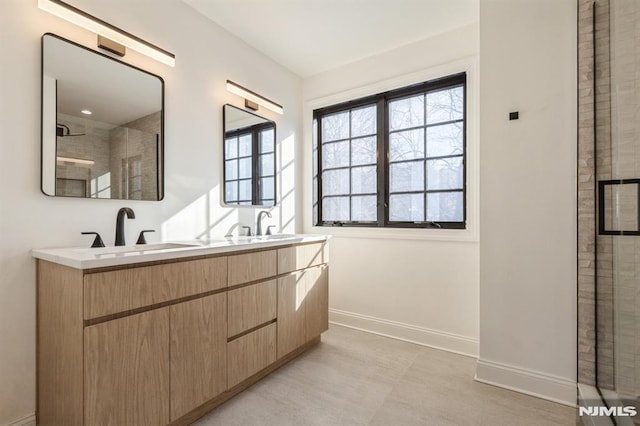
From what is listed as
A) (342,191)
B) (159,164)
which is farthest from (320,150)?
(159,164)

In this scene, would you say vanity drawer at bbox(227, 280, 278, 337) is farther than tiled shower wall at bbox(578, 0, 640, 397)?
Yes

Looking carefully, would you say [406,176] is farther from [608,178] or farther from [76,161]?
[76,161]

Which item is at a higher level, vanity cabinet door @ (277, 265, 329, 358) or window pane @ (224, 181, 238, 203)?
window pane @ (224, 181, 238, 203)

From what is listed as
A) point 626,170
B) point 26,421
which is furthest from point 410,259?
point 26,421

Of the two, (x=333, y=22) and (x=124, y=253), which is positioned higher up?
(x=333, y=22)

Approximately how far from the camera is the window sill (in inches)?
102

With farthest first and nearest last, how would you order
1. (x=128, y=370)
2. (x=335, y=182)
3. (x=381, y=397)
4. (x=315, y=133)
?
(x=315, y=133)
(x=335, y=182)
(x=381, y=397)
(x=128, y=370)

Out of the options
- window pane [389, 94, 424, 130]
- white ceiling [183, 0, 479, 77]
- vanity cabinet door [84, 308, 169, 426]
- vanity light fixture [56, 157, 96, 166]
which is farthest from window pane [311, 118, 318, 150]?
vanity cabinet door [84, 308, 169, 426]

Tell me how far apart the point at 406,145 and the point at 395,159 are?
165mm

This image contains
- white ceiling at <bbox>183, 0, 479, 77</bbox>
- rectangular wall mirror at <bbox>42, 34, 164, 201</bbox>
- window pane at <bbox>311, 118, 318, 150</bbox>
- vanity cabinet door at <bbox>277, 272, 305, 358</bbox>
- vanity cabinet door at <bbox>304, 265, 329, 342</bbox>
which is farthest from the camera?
window pane at <bbox>311, 118, 318, 150</bbox>

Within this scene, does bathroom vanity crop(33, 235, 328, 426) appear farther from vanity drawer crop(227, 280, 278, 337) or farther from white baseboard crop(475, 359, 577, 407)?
white baseboard crop(475, 359, 577, 407)

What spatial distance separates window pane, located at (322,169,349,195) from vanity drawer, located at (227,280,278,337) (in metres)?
1.49

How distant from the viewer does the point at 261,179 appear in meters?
3.02

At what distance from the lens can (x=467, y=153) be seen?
2.61m
